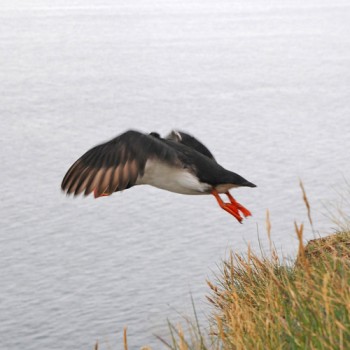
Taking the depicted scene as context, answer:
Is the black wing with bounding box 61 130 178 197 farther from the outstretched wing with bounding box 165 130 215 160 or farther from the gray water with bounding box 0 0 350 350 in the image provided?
the gray water with bounding box 0 0 350 350

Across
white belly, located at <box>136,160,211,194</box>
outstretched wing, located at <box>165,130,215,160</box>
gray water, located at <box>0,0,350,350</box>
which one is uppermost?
gray water, located at <box>0,0,350,350</box>

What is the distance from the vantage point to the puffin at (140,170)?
7312 millimetres

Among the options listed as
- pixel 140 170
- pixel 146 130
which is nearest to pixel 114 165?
pixel 140 170

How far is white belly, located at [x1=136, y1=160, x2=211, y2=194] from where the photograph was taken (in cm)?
762

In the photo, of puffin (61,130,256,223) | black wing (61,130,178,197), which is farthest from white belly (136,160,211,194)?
black wing (61,130,178,197)

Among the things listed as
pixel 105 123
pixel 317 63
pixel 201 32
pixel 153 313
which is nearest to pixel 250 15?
pixel 201 32

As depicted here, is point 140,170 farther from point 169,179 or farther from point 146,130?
point 146,130

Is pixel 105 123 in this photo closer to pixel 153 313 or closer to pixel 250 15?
pixel 153 313

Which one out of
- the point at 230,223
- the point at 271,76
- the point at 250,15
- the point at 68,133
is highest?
the point at 250,15

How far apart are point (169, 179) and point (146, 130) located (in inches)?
690

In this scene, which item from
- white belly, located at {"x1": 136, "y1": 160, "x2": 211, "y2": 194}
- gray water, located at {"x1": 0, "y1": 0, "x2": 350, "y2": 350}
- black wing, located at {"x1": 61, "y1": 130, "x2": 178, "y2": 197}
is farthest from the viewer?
gray water, located at {"x1": 0, "y1": 0, "x2": 350, "y2": 350}

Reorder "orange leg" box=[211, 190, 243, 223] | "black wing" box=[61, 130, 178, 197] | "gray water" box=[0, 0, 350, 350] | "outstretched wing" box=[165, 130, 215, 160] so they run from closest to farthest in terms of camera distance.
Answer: "black wing" box=[61, 130, 178, 197] < "orange leg" box=[211, 190, 243, 223] < "outstretched wing" box=[165, 130, 215, 160] < "gray water" box=[0, 0, 350, 350]

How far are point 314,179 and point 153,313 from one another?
23.1ft

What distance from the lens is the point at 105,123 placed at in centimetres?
2666
